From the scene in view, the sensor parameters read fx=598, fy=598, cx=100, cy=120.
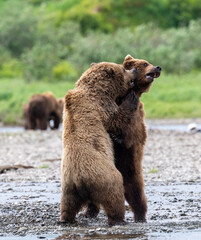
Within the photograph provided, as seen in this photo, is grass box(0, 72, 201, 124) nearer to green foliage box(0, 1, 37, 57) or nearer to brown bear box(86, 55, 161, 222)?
green foliage box(0, 1, 37, 57)

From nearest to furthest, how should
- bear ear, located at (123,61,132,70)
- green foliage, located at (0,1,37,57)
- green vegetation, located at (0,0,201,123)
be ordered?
bear ear, located at (123,61,132,70)
green vegetation, located at (0,0,201,123)
green foliage, located at (0,1,37,57)

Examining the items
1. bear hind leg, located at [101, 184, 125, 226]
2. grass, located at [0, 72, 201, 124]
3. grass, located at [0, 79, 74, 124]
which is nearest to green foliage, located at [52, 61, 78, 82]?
grass, located at [0, 79, 74, 124]

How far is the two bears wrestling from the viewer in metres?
5.63

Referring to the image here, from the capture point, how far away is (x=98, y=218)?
660 cm

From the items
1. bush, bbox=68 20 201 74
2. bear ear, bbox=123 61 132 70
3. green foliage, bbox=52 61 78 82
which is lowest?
bear ear, bbox=123 61 132 70

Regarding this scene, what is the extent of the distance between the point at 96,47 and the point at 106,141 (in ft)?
107

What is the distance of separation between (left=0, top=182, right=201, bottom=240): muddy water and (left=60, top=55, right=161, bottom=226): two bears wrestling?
22 cm

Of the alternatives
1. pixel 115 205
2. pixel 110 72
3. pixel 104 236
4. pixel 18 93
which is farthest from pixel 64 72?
pixel 104 236

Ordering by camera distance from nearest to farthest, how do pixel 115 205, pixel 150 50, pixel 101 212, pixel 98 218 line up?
pixel 115 205
pixel 98 218
pixel 101 212
pixel 150 50

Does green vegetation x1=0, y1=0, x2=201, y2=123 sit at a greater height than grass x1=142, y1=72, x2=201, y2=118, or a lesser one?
greater

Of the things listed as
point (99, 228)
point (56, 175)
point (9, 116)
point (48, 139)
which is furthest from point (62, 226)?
point (9, 116)

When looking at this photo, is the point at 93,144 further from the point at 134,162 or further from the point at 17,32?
the point at 17,32

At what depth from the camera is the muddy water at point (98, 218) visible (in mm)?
5602

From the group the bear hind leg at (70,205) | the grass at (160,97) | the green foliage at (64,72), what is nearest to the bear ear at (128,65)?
the bear hind leg at (70,205)
